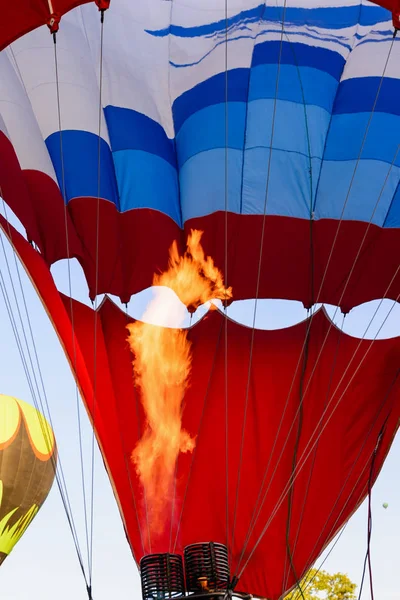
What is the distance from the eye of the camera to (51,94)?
259 inches

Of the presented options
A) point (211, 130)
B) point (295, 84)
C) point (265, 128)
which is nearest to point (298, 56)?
point (295, 84)

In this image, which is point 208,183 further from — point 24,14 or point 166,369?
point 24,14

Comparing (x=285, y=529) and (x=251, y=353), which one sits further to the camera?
(x=251, y=353)

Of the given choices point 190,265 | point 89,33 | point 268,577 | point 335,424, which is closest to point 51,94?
point 89,33

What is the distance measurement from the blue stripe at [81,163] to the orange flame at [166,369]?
813 millimetres

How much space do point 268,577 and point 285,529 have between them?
39 cm

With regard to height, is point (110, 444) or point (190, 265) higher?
point (190, 265)

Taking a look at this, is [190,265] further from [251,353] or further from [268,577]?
[268,577]

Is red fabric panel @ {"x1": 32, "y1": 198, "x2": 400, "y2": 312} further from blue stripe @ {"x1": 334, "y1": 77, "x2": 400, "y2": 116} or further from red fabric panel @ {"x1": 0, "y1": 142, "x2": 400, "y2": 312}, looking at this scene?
blue stripe @ {"x1": 334, "y1": 77, "x2": 400, "y2": 116}

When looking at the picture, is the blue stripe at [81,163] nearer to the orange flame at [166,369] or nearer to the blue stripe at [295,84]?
the orange flame at [166,369]

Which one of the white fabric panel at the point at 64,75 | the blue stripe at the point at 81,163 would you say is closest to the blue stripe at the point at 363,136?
the blue stripe at the point at 81,163

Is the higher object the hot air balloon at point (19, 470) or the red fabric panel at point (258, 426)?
the hot air balloon at point (19, 470)

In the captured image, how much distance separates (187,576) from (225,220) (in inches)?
110

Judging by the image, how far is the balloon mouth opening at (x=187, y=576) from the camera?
5.05 m
